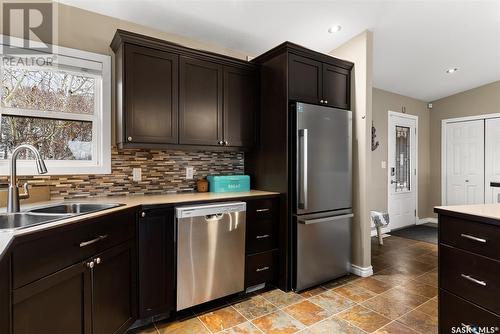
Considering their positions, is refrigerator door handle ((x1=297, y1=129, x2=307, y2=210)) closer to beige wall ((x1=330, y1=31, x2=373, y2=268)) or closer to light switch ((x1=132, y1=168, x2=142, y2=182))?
beige wall ((x1=330, y1=31, x2=373, y2=268))

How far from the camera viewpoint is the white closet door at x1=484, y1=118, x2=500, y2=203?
4598 mm

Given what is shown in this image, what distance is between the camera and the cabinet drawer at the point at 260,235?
242cm

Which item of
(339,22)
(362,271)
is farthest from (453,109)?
(362,271)

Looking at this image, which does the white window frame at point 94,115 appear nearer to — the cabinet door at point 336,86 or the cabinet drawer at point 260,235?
the cabinet drawer at point 260,235

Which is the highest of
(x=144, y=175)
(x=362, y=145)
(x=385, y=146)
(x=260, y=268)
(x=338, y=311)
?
(x=385, y=146)

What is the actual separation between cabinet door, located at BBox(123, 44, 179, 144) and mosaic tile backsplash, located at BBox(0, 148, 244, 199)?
0.35m

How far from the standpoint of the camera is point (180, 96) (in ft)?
8.00

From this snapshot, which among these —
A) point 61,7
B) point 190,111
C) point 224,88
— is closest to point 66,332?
point 190,111

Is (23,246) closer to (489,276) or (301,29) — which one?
(489,276)

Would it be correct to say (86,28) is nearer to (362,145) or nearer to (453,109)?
(362,145)

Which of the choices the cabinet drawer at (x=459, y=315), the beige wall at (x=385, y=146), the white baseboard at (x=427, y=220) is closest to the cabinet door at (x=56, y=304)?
the cabinet drawer at (x=459, y=315)

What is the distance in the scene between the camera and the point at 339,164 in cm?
272

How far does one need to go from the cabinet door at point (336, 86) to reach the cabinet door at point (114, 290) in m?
2.31

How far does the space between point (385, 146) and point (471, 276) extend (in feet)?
11.3
